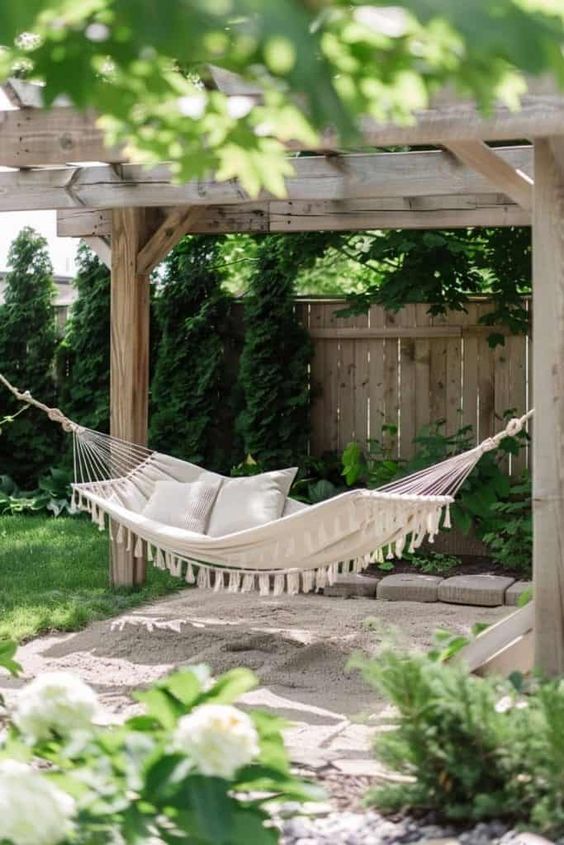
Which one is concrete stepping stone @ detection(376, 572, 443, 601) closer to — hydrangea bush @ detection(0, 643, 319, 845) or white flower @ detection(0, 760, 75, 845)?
hydrangea bush @ detection(0, 643, 319, 845)

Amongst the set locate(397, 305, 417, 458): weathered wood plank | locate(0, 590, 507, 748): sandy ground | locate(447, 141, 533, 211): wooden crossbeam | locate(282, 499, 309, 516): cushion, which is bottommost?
locate(0, 590, 507, 748): sandy ground

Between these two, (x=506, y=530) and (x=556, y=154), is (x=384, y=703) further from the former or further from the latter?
(x=506, y=530)

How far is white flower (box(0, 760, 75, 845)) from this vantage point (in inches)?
62.7

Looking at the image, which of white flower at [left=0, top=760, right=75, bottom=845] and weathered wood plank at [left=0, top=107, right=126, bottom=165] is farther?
weathered wood plank at [left=0, top=107, right=126, bottom=165]

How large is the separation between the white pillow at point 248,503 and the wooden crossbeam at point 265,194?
1141 millimetres

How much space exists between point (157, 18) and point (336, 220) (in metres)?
4.39

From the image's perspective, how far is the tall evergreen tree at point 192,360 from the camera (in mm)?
7398

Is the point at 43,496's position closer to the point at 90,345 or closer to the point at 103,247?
the point at 90,345

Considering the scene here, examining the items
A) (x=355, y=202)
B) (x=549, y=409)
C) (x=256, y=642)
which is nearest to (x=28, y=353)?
(x=355, y=202)

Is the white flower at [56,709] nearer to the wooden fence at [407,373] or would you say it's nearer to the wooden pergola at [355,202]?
the wooden pergola at [355,202]

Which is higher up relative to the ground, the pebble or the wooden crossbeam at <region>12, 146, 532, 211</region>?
the wooden crossbeam at <region>12, 146, 532, 211</region>

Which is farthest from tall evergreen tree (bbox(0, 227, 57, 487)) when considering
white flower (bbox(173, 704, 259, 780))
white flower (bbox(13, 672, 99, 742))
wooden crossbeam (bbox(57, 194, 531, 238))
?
white flower (bbox(173, 704, 259, 780))

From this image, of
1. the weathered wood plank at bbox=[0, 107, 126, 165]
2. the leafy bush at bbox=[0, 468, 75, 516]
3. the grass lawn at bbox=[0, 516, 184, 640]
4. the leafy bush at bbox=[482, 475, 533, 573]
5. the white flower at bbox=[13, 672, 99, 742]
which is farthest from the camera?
the leafy bush at bbox=[0, 468, 75, 516]

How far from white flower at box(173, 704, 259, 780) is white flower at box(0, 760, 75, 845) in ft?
0.66
